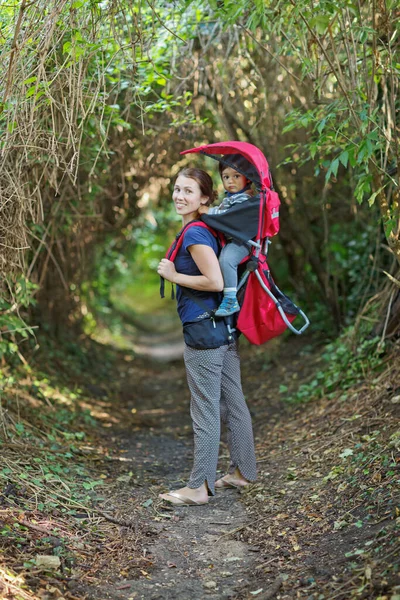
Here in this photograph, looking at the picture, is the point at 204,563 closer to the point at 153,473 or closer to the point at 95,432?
the point at 153,473

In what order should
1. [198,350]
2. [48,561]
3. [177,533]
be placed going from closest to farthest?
[48,561], [177,533], [198,350]

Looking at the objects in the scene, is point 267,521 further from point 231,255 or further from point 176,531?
point 231,255

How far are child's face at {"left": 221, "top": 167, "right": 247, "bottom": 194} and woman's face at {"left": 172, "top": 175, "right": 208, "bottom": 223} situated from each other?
0.56 feet

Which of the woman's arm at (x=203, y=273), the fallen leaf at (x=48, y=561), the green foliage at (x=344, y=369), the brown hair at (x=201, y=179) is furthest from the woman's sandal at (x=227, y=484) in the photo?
the brown hair at (x=201, y=179)

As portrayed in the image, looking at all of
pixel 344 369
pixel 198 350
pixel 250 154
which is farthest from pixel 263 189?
pixel 344 369

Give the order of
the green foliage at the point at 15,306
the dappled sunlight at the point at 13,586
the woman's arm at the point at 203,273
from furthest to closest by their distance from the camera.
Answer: the green foliage at the point at 15,306 < the woman's arm at the point at 203,273 < the dappled sunlight at the point at 13,586

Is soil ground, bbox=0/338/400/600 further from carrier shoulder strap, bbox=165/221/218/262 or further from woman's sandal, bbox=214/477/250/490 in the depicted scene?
carrier shoulder strap, bbox=165/221/218/262

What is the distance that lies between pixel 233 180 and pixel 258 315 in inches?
31.4

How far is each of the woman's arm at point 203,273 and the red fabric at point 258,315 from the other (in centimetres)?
22

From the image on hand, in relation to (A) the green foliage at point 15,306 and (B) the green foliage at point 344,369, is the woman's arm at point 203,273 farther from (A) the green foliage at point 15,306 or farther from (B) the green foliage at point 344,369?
(B) the green foliage at point 344,369

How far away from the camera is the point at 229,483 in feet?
13.4

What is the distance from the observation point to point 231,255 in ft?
12.2

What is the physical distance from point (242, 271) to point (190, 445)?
86.2 inches

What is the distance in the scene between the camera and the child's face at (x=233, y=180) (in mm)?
3793
